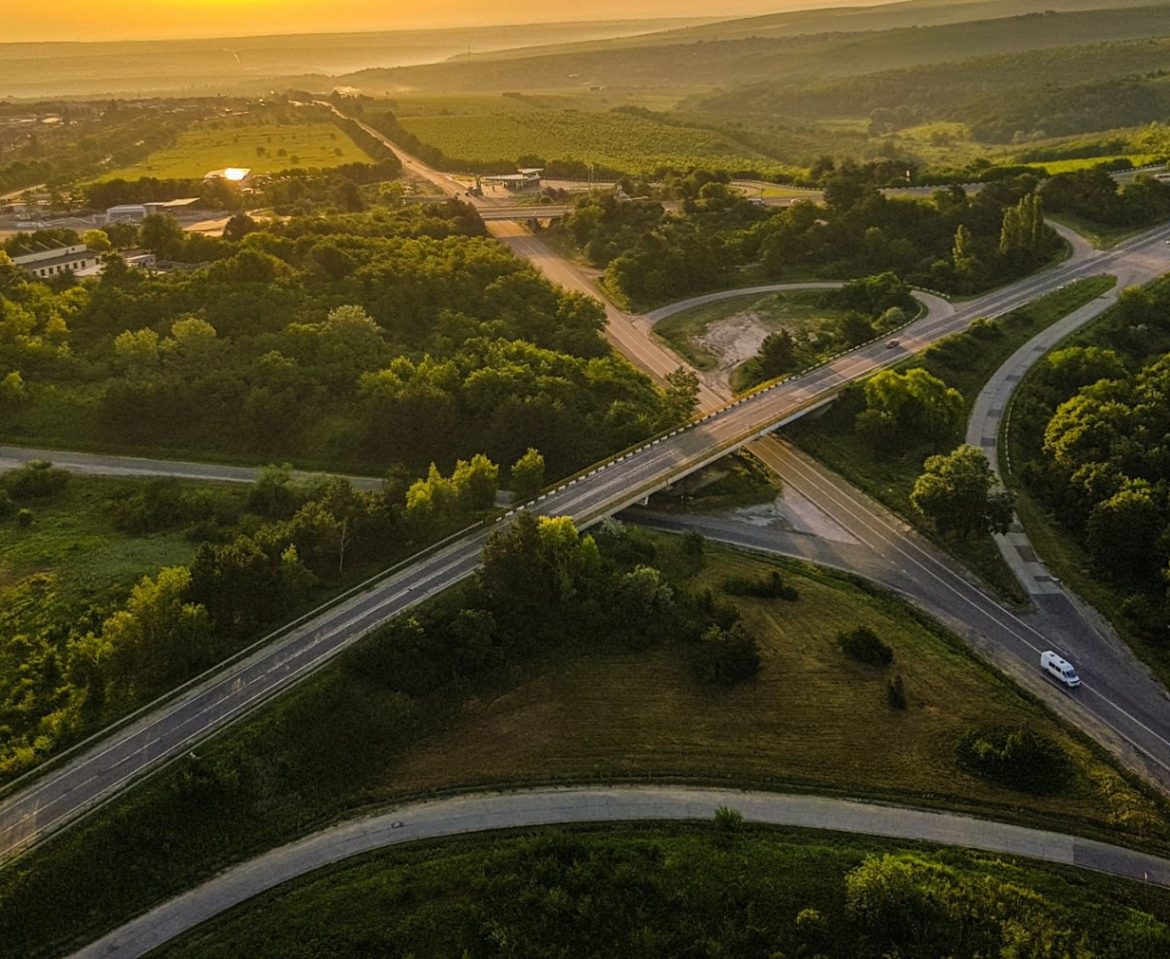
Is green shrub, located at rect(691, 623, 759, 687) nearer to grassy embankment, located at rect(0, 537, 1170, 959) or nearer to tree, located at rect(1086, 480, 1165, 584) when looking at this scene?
grassy embankment, located at rect(0, 537, 1170, 959)

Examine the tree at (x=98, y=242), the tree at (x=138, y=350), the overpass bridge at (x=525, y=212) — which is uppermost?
the tree at (x=98, y=242)

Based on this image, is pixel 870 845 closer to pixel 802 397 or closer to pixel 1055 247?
pixel 802 397

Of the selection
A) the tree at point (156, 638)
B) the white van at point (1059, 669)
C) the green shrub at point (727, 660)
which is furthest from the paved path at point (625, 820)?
the tree at point (156, 638)

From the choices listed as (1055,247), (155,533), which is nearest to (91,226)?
(155,533)

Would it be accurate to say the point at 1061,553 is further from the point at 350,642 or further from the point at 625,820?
the point at 350,642

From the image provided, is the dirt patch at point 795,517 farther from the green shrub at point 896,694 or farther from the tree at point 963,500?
the green shrub at point 896,694
